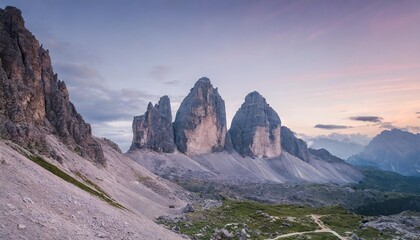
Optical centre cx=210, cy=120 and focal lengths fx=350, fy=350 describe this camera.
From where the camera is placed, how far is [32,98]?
120m

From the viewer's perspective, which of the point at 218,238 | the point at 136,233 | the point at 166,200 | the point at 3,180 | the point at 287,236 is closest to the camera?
the point at 3,180

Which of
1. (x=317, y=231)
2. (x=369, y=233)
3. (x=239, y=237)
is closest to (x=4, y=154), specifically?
(x=239, y=237)

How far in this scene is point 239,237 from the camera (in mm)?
75750

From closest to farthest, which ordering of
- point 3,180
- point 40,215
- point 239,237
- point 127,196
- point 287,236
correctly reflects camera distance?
1. point 40,215
2. point 3,180
3. point 239,237
4. point 287,236
5. point 127,196

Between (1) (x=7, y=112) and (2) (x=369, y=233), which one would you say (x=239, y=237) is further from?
(1) (x=7, y=112)

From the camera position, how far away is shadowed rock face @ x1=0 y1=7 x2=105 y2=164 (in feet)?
316

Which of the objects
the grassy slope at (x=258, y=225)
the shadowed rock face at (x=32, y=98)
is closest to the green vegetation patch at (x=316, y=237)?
the grassy slope at (x=258, y=225)

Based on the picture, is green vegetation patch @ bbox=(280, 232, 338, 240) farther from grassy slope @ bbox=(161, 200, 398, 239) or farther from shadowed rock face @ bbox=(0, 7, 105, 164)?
shadowed rock face @ bbox=(0, 7, 105, 164)

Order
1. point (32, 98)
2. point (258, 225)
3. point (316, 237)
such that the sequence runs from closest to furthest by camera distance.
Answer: point (316, 237)
point (258, 225)
point (32, 98)

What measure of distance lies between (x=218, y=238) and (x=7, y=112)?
222 ft

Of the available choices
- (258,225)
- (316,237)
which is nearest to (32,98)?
(258,225)

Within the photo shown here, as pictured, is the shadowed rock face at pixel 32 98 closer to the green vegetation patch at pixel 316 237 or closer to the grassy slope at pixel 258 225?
the grassy slope at pixel 258 225

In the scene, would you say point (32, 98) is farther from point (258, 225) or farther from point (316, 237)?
point (316, 237)

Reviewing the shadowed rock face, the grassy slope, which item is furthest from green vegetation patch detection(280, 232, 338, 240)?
the shadowed rock face
